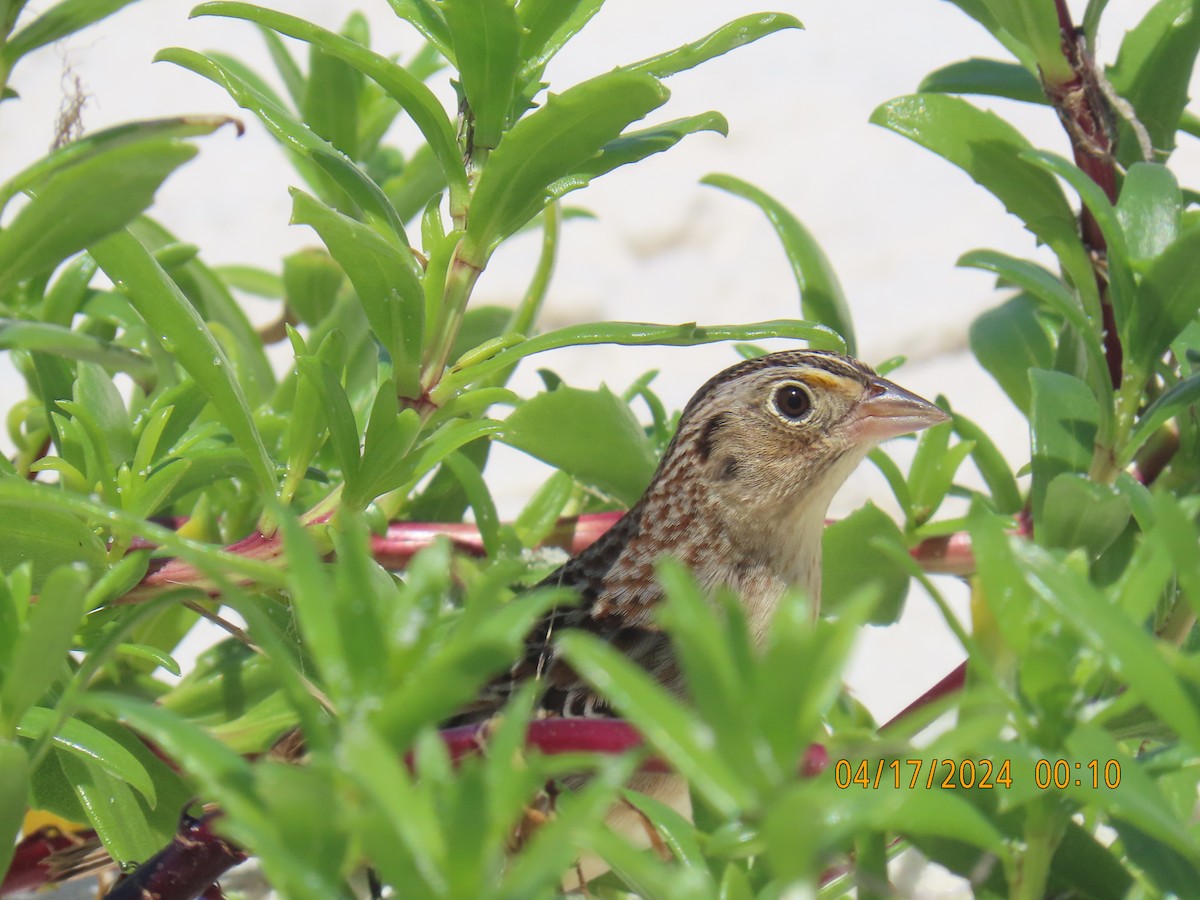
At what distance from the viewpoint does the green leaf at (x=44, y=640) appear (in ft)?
2.24

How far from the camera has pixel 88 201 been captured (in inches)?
29.8

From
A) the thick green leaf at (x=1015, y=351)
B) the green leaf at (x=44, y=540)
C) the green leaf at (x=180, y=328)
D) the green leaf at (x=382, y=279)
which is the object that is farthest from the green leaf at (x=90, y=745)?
the thick green leaf at (x=1015, y=351)

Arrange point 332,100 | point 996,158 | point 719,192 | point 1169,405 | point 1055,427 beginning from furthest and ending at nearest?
point 719,192
point 332,100
point 996,158
point 1055,427
point 1169,405

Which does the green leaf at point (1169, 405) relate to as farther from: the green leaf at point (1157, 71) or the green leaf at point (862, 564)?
the green leaf at point (1157, 71)

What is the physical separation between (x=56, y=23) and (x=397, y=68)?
0.86 feet

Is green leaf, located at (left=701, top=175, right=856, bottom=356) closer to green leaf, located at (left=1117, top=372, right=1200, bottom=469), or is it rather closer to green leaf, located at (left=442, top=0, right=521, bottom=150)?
green leaf, located at (left=1117, top=372, right=1200, bottom=469)

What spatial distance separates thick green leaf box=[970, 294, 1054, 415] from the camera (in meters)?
1.62

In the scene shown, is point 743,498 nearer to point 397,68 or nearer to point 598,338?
point 598,338

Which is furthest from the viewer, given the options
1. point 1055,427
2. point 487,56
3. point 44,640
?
point 1055,427

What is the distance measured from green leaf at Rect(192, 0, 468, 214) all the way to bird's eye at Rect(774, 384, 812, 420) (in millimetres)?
711

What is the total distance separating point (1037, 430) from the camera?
129cm

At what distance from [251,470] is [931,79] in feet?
2.73

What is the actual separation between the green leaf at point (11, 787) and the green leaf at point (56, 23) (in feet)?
1.71
